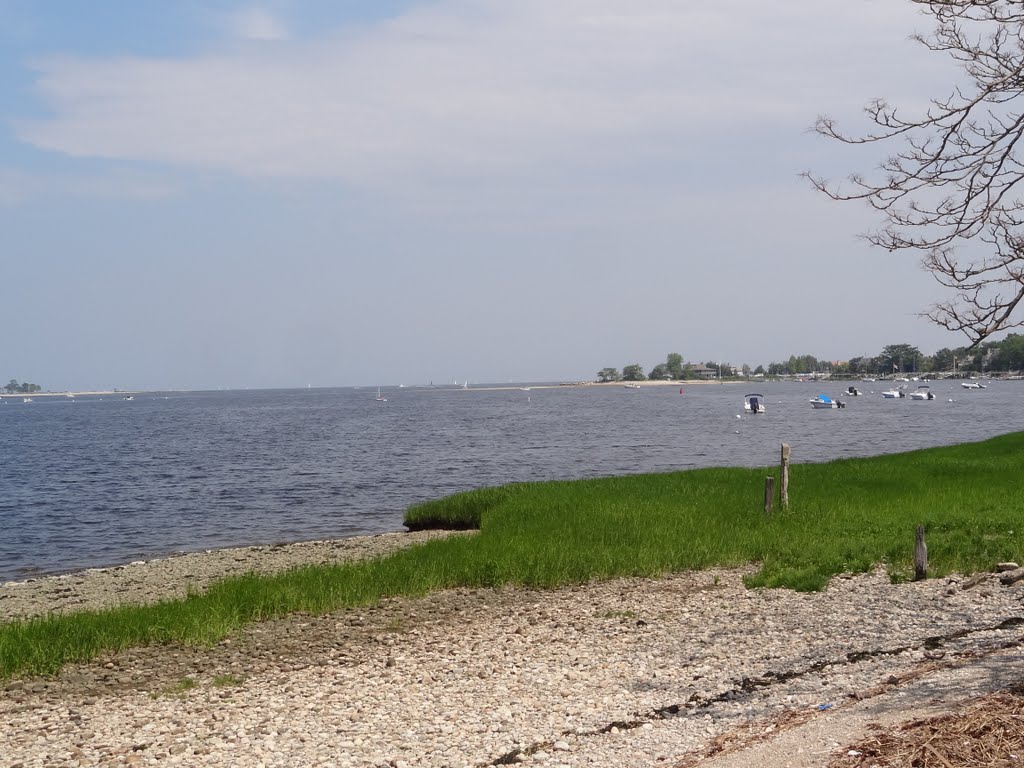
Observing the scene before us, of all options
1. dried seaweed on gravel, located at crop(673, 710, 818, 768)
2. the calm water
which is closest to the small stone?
dried seaweed on gravel, located at crop(673, 710, 818, 768)

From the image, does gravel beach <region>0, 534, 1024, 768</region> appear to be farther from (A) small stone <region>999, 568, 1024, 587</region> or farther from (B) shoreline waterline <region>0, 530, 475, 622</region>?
(B) shoreline waterline <region>0, 530, 475, 622</region>

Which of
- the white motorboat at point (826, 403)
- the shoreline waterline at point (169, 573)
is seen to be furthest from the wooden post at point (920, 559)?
the white motorboat at point (826, 403)

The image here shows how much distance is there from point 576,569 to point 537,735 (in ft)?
35.8

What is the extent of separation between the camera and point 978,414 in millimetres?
124438

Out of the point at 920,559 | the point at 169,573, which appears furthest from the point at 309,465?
the point at 920,559

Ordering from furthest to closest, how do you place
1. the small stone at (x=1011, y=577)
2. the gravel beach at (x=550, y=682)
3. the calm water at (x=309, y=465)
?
the calm water at (x=309, y=465)
the small stone at (x=1011, y=577)
the gravel beach at (x=550, y=682)

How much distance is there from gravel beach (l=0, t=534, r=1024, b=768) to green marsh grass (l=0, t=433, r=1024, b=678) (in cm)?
76

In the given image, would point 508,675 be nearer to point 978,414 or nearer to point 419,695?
point 419,695

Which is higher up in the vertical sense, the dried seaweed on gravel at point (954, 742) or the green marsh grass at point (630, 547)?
the dried seaweed on gravel at point (954, 742)

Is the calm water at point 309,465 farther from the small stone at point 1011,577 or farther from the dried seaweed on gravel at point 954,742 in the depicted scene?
the dried seaweed on gravel at point 954,742

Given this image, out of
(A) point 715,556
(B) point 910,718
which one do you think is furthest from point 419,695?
(A) point 715,556

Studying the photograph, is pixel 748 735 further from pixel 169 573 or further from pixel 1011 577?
pixel 169 573

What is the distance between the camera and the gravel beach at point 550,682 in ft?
34.0

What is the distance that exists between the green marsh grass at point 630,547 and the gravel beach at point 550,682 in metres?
0.76
